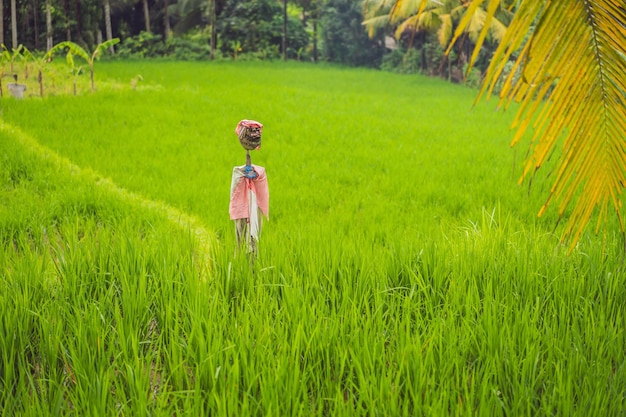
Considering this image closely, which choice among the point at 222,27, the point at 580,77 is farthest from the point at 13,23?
the point at 580,77

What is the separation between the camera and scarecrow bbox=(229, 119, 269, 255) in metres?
2.39

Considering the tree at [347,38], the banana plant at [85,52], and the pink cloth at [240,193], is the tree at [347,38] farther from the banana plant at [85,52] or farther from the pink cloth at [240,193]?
the pink cloth at [240,193]

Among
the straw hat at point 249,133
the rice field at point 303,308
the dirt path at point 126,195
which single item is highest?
the straw hat at point 249,133

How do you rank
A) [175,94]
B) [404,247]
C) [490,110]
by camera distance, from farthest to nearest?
[490,110], [175,94], [404,247]

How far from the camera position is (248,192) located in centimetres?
242

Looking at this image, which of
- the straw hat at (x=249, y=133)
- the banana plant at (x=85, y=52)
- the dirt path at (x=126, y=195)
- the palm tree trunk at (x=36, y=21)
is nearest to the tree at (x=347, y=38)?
the palm tree trunk at (x=36, y=21)

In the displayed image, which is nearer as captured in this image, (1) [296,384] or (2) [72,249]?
(1) [296,384]

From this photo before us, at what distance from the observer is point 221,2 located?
22.7 m

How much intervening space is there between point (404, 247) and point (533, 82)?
140 cm

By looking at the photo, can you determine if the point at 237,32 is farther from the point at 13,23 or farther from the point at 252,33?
the point at 13,23

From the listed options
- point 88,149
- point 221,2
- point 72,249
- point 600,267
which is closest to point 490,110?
point 88,149

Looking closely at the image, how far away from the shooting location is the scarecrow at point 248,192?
7.84 feet

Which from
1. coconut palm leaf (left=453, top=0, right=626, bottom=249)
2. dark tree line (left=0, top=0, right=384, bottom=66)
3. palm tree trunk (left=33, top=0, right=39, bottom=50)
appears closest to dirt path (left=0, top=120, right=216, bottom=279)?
coconut palm leaf (left=453, top=0, right=626, bottom=249)

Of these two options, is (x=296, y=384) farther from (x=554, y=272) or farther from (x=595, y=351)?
(x=554, y=272)
